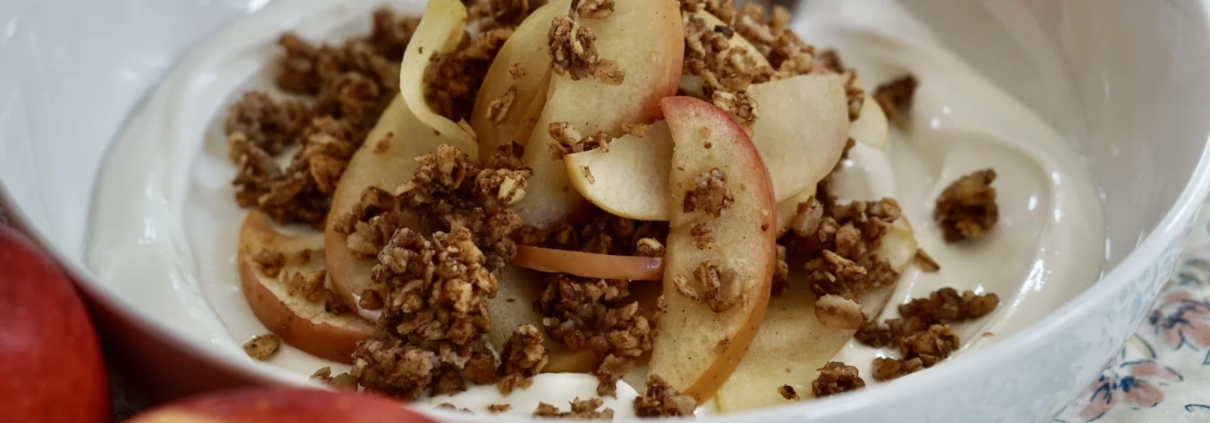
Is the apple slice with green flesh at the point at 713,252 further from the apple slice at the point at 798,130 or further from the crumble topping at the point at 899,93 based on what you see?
the crumble topping at the point at 899,93

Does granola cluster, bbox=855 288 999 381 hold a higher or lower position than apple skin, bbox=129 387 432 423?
lower

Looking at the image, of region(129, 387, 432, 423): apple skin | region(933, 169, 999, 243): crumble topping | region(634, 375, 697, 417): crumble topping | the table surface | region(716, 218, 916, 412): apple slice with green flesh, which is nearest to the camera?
region(129, 387, 432, 423): apple skin

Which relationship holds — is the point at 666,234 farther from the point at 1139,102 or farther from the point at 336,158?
the point at 1139,102

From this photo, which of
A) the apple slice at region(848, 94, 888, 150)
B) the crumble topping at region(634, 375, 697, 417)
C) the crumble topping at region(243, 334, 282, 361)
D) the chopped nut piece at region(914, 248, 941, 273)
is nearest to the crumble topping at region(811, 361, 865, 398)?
the crumble topping at region(634, 375, 697, 417)

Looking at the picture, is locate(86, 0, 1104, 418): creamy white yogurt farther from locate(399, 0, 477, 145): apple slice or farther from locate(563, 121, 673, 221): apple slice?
locate(399, 0, 477, 145): apple slice

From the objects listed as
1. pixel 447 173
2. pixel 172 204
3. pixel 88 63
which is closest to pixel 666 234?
pixel 447 173

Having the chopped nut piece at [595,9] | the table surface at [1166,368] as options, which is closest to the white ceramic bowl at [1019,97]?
the table surface at [1166,368]
